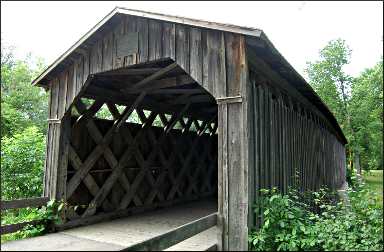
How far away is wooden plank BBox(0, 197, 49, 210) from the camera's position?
536cm

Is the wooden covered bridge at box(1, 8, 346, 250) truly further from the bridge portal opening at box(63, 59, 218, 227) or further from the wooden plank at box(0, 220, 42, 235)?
the wooden plank at box(0, 220, 42, 235)

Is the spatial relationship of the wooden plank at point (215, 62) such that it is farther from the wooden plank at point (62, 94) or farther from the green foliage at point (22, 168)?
the green foliage at point (22, 168)

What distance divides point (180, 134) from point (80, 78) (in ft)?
14.3

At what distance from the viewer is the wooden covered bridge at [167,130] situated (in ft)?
15.2

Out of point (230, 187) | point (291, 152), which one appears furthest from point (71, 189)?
point (291, 152)

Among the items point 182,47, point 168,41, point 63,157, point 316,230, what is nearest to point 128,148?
point 63,157

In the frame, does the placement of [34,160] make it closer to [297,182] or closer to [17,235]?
[17,235]

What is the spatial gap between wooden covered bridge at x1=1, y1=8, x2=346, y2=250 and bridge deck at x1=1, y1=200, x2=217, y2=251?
0.21 feet

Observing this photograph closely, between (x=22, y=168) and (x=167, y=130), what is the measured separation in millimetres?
4135

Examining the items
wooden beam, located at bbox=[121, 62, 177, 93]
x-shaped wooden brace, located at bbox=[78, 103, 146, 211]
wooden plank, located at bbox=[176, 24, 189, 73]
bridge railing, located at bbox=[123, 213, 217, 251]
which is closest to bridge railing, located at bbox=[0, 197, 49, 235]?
x-shaped wooden brace, located at bbox=[78, 103, 146, 211]

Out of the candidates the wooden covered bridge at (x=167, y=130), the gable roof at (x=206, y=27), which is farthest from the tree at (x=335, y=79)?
the gable roof at (x=206, y=27)

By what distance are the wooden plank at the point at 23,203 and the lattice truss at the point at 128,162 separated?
1.80 feet

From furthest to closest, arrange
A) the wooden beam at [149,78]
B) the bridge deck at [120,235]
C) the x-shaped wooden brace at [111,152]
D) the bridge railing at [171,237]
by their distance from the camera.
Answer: the x-shaped wooden brace at [111,152] → the wooden beam at [149,78] → the bridge deck at [120,235] → the bridge railing at [171,237]

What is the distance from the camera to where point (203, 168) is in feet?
36.8
